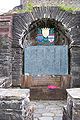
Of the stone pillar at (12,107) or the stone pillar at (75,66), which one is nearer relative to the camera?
the stone pillar at (12,107)

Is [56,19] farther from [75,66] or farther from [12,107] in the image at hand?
[12,107]

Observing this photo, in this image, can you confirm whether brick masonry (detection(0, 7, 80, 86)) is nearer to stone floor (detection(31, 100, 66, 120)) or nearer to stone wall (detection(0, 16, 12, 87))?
stone wall (detection(0, 16, 12, 87))

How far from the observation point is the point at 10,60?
8.45 m

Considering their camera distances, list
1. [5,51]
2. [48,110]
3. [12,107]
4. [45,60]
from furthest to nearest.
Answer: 1. [45,60]
2. [5,51]
3. [48,110]
4. [12,107]

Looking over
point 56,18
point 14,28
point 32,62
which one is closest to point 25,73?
point 32,62

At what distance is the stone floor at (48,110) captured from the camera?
6129 mm

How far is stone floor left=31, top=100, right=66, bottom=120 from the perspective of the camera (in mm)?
6129

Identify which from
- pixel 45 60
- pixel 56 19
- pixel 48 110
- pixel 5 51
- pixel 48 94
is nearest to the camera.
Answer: pixel 48 110

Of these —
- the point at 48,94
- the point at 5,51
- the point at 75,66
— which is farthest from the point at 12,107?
the point at 75,66

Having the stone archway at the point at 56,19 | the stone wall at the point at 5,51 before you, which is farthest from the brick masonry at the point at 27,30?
the stone wall at the point at 5,51

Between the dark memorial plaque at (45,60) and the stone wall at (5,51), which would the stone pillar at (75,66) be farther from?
the stone wall at (5,51)

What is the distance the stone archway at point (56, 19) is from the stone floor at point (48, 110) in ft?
3.81

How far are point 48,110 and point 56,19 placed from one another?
3.49 metres

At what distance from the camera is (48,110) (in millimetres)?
6895
